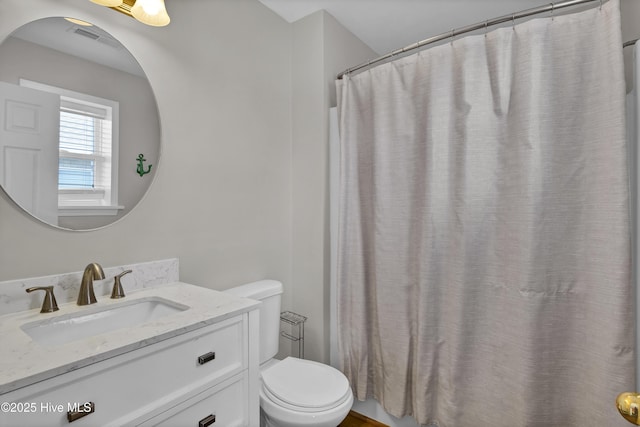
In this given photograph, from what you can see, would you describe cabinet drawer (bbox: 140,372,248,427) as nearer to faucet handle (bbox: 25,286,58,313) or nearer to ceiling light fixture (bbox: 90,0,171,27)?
faucet handle (bbox: 25,286,58,313)

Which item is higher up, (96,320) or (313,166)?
(313,166)

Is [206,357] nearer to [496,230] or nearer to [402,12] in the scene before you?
[496,230]

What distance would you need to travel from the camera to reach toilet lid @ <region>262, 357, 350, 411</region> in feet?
4.48

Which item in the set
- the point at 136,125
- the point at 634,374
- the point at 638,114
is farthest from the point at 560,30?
the point at 136,125

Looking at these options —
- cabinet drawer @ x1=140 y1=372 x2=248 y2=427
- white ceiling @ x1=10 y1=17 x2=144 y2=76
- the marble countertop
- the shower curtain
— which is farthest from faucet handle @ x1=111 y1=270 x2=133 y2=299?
the shower curtain

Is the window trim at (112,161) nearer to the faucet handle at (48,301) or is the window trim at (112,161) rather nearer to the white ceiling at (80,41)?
the white ceiling at (80,41)

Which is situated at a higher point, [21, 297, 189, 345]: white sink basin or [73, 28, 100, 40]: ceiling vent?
[73, 28, 100, 40]: ceiling vent

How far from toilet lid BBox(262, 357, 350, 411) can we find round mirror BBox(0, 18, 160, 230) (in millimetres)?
1002

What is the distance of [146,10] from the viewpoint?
4.20 feet

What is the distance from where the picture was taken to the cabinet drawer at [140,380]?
2.33 feet

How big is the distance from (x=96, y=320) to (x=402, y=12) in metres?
2.31

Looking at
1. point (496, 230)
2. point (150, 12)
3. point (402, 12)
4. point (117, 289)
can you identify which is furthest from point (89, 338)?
point (402, 12)

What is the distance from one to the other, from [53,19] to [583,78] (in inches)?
78.4

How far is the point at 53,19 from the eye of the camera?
117 cm
